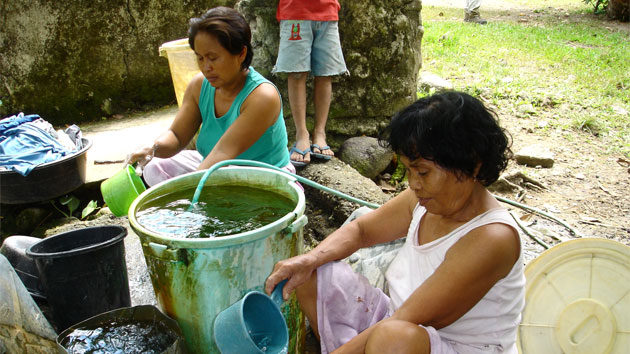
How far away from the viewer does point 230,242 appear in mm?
1641

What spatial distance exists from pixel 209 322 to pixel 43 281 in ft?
2.62

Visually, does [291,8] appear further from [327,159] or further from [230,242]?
[230,242]

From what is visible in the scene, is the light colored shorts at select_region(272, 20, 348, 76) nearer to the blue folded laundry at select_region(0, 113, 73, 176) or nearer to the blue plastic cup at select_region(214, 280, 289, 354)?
the blue folded laundry at select_region(0, 113, 73, 176)

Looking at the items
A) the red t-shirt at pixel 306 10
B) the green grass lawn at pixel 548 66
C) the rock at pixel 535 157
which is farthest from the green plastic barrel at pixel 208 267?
the green grass lawn at pixel 548 66

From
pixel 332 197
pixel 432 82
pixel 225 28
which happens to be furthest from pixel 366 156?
pixel 432 82

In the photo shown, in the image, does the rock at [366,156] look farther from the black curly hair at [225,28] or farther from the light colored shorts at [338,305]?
the light colored shorts at [338,305]

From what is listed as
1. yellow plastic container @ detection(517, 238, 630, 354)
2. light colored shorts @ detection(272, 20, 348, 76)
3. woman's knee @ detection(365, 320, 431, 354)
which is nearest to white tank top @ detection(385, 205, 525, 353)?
woman's knee @ detection(365, 320, 431, 354)

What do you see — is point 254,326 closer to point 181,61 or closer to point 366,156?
point 366,156

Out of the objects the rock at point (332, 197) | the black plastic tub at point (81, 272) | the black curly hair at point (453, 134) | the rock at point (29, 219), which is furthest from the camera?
the rock at point (29, 219)

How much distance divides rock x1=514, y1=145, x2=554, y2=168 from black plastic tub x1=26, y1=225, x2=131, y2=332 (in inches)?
142

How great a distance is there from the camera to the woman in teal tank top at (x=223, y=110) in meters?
2.59

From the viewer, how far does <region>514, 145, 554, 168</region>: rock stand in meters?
4.47

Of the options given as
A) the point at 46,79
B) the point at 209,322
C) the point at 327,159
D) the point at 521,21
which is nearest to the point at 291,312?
the point at 209,322

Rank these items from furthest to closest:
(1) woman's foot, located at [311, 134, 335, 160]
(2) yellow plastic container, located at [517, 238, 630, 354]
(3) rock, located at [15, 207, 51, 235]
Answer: (3) rock, located at [15, 207, 51, 235], (1) woman's foot, located at [311, 134, 335, 160], (2) yellow plastic container, located at [517, 238, 630, 354]
